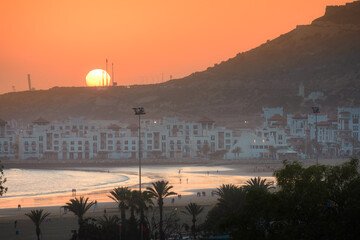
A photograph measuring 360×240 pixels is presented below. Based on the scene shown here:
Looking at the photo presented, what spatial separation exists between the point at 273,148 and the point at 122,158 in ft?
125

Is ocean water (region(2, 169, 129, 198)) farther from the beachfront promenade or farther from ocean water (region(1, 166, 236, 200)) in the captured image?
the beachfront promenade

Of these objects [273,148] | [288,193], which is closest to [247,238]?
[288,193]

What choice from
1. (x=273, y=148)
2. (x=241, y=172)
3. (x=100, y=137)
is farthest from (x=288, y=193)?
(x=100, y=137)

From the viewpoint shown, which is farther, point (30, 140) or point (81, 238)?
point (30, 140)

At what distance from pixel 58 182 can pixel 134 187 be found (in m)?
24.6

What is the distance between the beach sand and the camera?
6300 cm

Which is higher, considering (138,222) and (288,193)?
(288,193)

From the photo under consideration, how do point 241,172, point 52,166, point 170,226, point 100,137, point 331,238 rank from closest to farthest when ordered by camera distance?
point 331,238 → point 170,226 → point 241,172 → point 52,166 → point 100,137

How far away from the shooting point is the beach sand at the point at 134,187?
207 ft

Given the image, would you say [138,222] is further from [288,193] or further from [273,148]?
[273,148]

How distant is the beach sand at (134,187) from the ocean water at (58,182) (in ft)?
19.6

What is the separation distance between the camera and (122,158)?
179500 millimetres

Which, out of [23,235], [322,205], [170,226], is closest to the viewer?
[322,205]

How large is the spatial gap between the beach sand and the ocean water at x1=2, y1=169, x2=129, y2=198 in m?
5.99
